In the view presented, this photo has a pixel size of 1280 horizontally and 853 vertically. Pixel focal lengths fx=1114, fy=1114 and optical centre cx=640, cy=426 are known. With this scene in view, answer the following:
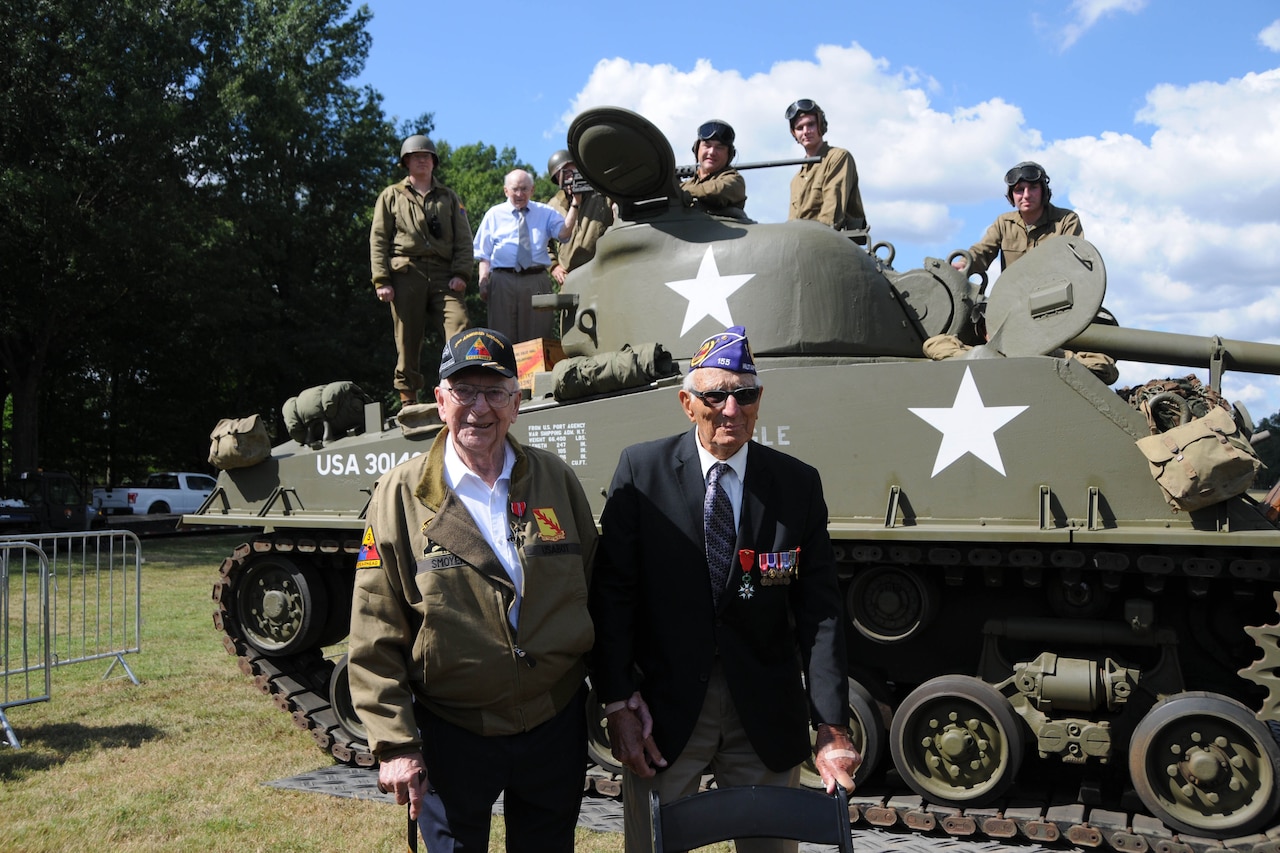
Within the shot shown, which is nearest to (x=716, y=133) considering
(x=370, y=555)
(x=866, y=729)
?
(x=866, y=729)

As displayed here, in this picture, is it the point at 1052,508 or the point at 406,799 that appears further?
the point at 1052,508

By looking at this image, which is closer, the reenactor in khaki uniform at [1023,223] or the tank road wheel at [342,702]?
the tank road wheel at [342,702]

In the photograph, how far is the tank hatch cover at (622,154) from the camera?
22.9 ft

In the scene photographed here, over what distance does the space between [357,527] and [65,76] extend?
2255 cm

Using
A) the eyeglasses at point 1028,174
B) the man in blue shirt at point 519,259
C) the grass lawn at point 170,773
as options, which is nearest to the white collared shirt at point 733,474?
the grass lawn at point 170,773

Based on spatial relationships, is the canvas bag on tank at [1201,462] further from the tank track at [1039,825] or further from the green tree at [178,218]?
the green tree at [178,218]

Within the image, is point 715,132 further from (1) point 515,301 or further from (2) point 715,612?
(2) point 715,612

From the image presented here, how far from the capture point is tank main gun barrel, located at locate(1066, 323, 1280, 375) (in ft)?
21.8

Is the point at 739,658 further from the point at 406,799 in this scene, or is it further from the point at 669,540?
the point at 406,799

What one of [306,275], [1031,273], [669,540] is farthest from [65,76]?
[669,540]

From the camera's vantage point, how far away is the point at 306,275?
1289 inches

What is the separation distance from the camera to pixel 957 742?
6.11 metres

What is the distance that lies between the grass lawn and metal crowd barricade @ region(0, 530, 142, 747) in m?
0.25

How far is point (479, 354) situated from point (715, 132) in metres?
5.04
